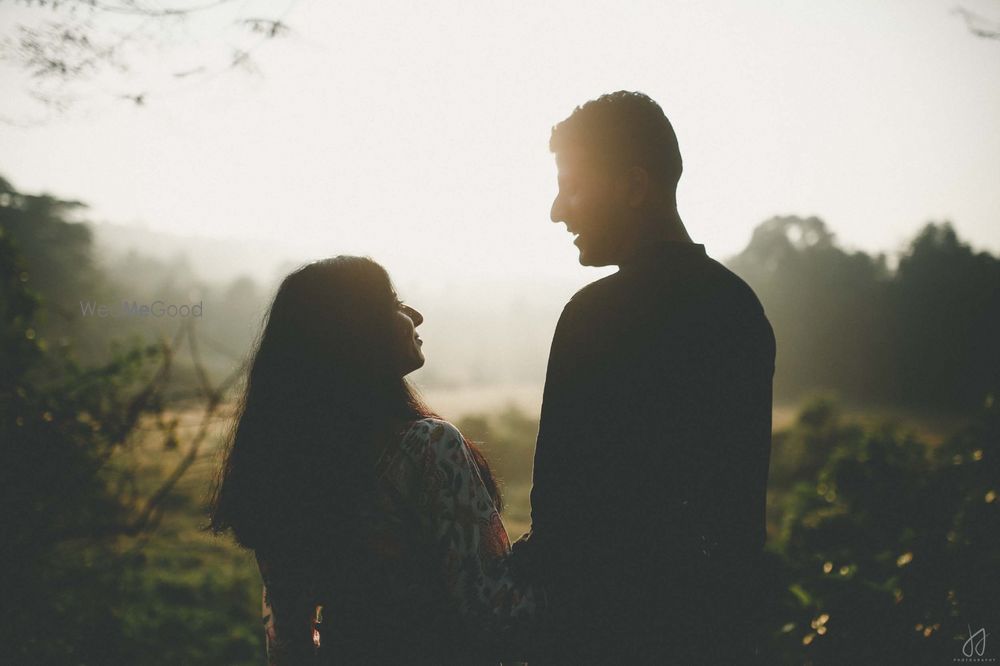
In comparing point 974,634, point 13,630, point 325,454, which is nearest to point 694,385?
point 325,454

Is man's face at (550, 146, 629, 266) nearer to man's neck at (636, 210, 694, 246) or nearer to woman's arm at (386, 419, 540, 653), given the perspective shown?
man's neck at (636, 210, 694, 246)

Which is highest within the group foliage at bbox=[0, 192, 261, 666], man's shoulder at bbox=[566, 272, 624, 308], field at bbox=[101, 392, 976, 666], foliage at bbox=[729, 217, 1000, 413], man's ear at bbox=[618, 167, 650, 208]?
foliage at bbox=[729, 217, 1000, 413]

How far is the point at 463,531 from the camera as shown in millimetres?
1428

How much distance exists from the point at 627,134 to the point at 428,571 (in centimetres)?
140

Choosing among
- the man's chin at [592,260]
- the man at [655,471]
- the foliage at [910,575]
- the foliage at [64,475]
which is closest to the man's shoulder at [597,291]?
the man at [655,471]

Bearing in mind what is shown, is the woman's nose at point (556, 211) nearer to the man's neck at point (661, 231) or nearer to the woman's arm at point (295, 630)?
the man's neck at point (661, 231)

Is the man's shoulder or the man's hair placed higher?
the man's hair

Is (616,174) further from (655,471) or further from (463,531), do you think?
(463,531)

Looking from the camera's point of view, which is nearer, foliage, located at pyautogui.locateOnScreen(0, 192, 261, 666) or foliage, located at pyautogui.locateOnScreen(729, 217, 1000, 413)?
foliage, located at pyautogui.locateOnScreen(0, 192, 261, 666)

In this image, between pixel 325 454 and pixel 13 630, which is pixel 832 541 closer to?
pixel 325 454

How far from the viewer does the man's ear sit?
159 centimetres

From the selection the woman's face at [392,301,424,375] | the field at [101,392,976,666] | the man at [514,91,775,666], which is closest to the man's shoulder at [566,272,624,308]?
the man at [514,91,775,666]

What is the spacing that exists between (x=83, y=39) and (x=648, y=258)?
8.17ft

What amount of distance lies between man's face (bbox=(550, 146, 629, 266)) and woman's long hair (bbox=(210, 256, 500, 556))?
0.61 meters
